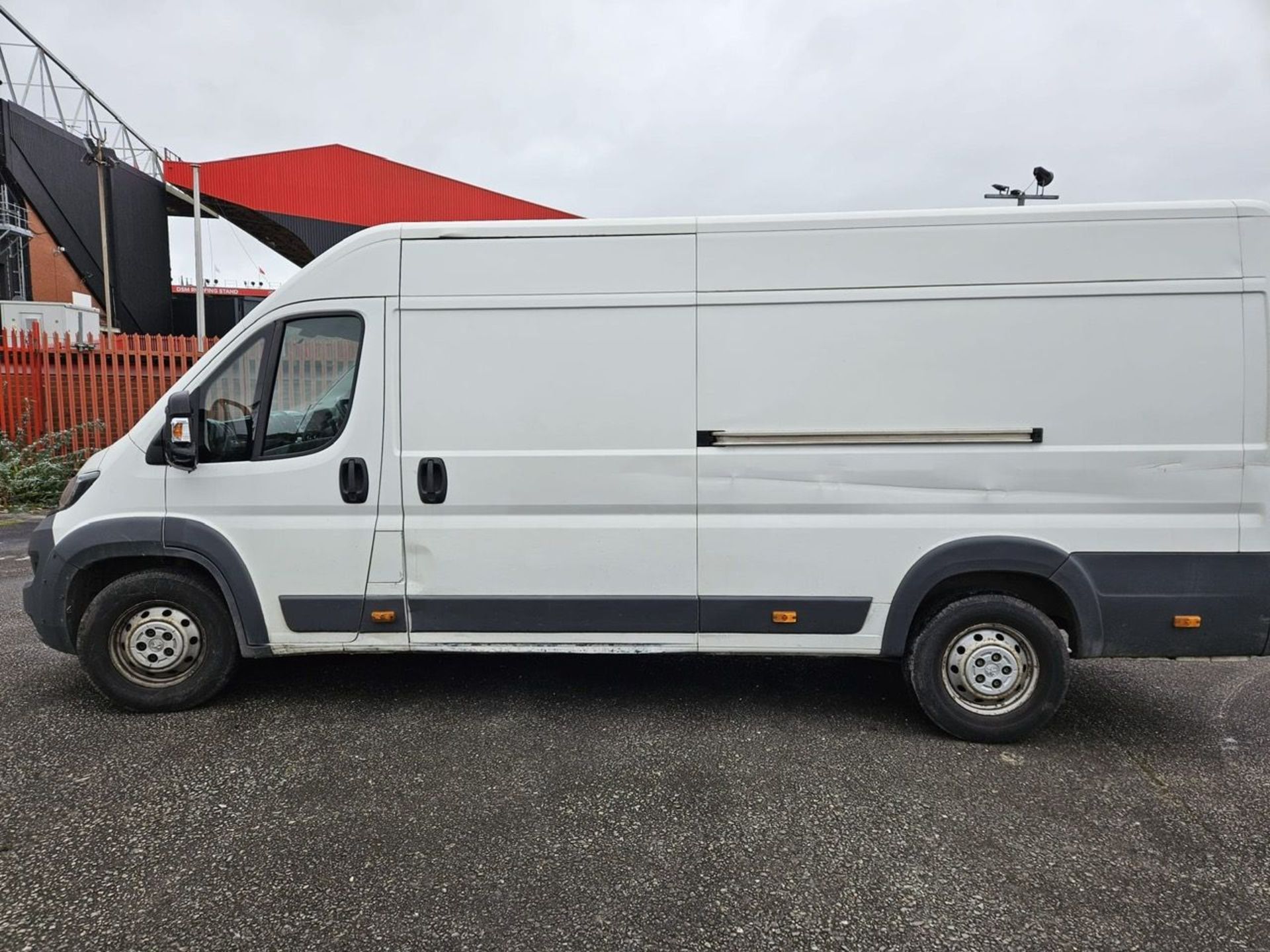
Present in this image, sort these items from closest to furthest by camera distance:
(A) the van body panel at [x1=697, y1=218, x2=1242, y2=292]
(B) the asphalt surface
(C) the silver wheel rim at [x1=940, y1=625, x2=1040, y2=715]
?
1. (B) the asphalt surface
2. (A) the van body panel at [x1=697, y1=218, x2=1242, y2=292]
3. (C) the silver wheel rim at [x1=940, y1=625, x2=1040, y2=715]

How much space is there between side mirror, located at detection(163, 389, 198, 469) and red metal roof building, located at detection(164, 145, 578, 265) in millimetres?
15560

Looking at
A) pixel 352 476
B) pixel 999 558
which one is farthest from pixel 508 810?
pixel 999 558

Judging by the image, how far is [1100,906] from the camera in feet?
8.64

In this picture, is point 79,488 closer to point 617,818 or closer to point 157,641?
point 157,641

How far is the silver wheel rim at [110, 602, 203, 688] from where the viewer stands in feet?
13.3

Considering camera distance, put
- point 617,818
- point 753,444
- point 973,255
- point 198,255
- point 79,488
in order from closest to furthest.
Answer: point 617,818 → point 973,255 → point 753,444 → point 79,488 → point 198,255

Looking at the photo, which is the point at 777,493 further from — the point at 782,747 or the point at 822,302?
the point at 782,747

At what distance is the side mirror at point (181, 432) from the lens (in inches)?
153

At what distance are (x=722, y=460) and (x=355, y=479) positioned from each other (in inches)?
71.6

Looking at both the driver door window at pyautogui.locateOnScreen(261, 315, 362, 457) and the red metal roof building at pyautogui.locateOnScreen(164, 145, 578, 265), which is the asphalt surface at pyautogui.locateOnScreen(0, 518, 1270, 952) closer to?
the driver door window at pyautogui.locateOnScreen(261, 315, 362, 457)

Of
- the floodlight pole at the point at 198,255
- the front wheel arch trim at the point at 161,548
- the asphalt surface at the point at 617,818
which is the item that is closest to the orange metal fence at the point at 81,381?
the floodlight pole at the point at 198,255

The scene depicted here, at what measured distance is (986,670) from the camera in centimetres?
383

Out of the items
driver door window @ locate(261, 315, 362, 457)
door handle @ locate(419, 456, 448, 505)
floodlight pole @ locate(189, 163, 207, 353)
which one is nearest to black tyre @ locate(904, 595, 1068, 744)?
door handle @ locate(419, 456, 448, 505)

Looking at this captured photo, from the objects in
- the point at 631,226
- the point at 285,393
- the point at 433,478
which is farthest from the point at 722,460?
the point at 285,393
